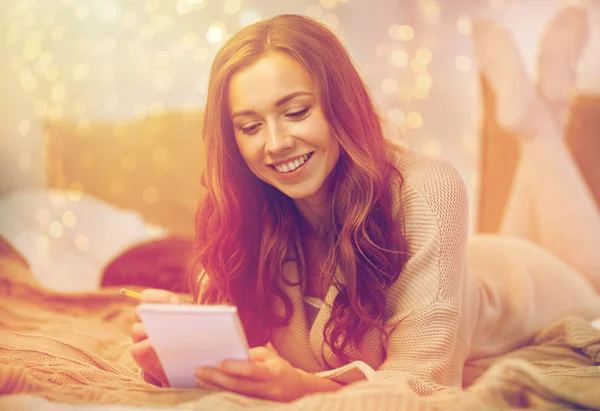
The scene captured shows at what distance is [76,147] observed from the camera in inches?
60.9

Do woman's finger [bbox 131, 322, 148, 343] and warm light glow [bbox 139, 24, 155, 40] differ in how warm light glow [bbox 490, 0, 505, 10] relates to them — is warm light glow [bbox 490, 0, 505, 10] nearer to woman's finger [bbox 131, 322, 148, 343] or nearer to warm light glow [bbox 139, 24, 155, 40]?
warm light glow [bbox 139, 24, 155, 40]

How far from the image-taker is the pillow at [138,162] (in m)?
1.55

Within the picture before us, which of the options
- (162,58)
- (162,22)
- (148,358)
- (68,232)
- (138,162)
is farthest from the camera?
(138,162)

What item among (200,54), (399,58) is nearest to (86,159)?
(200,54)

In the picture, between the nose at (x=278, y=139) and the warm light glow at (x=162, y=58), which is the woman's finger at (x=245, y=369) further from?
the warm light glow at (x=162, y=58)

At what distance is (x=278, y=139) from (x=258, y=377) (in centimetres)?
32

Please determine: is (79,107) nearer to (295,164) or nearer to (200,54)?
(200,54)

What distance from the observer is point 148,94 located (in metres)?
1.47

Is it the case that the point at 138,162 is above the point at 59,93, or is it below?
below

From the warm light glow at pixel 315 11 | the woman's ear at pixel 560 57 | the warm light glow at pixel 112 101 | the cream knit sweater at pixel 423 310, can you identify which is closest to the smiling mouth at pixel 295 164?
the cream knit sweater at pixel 423 310

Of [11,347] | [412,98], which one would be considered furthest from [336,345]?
[412,98]

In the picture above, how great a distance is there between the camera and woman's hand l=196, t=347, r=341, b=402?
70 cm

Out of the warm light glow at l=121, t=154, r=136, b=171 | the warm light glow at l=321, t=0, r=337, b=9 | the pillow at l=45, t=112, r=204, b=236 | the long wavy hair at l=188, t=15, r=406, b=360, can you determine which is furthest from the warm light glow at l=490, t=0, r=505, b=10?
the warm light glow at l=121, t=154, r=136, b=171

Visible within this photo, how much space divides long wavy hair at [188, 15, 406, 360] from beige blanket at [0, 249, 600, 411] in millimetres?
184
